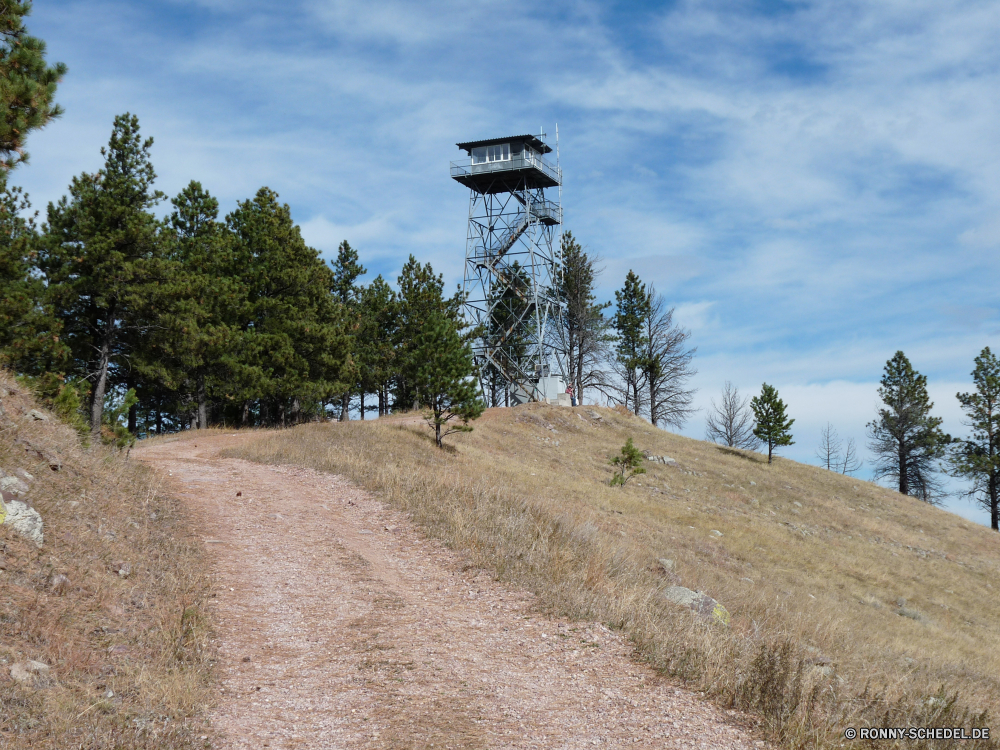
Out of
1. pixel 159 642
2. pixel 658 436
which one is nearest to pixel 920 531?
pixel 658 436

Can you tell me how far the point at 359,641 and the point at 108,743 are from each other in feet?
9.10

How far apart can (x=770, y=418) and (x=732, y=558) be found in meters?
28.1

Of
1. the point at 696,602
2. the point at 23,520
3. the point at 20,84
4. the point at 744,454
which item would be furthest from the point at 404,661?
the point at 744,454

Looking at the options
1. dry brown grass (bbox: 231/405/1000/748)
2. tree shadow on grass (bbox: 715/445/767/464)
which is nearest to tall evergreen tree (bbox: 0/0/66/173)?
dry brown grass (bbox: 231/405/1000/748)

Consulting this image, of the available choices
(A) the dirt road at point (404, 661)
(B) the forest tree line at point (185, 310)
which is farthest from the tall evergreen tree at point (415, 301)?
(A) the dirt road at point (404, 661)

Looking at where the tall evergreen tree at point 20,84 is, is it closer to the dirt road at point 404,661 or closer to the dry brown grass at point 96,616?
the dry brown grass at point 96,616

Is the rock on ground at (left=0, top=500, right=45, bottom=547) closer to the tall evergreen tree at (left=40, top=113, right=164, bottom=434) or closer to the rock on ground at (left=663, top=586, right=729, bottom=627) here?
the rock on ground at (left=663, top=586, right=729, bottom=627)

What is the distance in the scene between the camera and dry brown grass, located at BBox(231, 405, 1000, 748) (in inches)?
265

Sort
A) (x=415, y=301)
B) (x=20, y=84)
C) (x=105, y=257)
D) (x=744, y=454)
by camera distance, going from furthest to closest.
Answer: (x=744, y=454), (x=415, y=301), (x=105, y=257), (x=20, y=84)

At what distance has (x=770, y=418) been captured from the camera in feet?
146

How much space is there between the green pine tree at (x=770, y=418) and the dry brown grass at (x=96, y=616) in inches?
1590

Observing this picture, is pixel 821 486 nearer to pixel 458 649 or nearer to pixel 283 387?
pixel 283 387

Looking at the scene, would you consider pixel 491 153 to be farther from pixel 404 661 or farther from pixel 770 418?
pixel 404 661

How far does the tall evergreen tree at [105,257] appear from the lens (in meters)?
24.5
